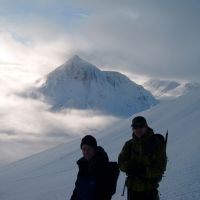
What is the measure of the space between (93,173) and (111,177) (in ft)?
0.87

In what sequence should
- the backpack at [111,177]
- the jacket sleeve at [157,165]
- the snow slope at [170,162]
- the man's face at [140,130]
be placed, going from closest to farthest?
the backpack at [111,177] < the jacket sleeve at [157,165] < the man's face at [140,130] < the snow slope at [170,162]

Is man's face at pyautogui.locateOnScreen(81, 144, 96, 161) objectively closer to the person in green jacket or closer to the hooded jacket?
the hooded jacket

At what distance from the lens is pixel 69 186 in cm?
2122

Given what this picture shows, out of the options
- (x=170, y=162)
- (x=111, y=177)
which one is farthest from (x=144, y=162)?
(x=170, y=162)

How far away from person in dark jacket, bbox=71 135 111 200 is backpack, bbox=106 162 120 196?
0.18 ft

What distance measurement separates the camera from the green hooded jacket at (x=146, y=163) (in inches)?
329

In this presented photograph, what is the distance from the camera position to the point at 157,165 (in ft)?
27.5

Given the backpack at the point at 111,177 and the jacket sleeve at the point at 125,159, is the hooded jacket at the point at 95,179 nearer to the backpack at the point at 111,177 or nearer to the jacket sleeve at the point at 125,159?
the backpack at the point at 111,177

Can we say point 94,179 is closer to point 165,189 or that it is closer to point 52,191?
point 165,189

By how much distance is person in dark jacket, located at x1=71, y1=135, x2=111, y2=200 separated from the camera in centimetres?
721

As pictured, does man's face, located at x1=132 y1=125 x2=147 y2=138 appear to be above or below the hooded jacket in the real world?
above

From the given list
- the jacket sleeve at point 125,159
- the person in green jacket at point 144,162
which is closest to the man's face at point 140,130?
the person in green jacket at point 144,162

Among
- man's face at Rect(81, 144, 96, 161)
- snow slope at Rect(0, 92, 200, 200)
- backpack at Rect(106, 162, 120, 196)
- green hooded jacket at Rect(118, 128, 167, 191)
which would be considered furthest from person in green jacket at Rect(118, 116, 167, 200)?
snow slope at Rect(0, 92, 200, 200)

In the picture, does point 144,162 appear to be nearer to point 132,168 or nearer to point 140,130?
point 132,168
